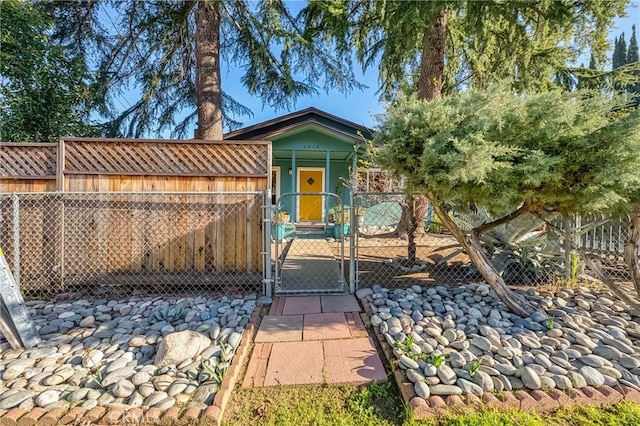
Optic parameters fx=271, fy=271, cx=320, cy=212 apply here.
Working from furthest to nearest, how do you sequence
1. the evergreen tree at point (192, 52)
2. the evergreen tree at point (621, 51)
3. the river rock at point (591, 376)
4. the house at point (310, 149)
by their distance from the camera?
the evergreen tree at point (621, 51), the house at point (310, 149), the evergreen tree at point (192, 52), the river rock at point (591, 376)

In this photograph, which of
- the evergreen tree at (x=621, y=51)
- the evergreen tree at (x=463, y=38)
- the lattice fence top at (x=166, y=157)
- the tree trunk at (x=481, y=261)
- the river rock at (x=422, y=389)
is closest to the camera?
the river rock at (x=422, y=389)

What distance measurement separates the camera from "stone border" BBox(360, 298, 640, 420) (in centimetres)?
186

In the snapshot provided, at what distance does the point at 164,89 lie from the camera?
7.91m

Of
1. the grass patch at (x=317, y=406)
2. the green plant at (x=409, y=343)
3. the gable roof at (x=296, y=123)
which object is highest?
the gable roof at (x=296, y=123)

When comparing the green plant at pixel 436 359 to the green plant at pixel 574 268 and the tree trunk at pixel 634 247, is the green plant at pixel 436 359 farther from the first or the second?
the green plant at pixel 574 268

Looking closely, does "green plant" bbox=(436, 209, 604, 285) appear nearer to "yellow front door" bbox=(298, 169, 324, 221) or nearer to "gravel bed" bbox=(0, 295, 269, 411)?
"gravel bed" bbox=(0, 295, 269, 411)

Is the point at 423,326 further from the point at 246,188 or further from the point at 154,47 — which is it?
the point at 154,47

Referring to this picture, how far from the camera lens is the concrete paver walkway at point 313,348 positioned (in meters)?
2.22

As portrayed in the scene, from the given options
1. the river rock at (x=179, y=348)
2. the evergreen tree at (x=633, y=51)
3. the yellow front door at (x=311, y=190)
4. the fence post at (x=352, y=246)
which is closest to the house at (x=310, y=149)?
the yellow front door at (x=311, y=190)

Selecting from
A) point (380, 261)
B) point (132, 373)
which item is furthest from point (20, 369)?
point (380, 261)

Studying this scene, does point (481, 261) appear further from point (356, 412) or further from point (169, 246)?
point (169, 246)

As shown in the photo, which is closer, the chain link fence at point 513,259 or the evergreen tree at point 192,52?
the chain link fence at point 513,259

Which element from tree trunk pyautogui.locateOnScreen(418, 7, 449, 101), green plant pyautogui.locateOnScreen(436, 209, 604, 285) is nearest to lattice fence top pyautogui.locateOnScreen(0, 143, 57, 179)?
green plant pyautogui.locateOnScreen(436, 209, 604, 285)

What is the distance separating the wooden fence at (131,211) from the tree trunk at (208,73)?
7.79 feet
